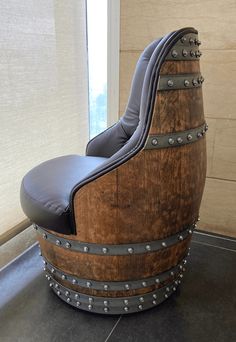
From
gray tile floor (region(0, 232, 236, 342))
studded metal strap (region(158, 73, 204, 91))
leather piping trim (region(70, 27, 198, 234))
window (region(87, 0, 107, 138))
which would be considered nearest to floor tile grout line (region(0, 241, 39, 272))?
gray tile floor (region(0, 232, 236, 342))

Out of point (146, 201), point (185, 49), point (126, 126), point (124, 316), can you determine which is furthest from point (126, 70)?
point (124, 316)

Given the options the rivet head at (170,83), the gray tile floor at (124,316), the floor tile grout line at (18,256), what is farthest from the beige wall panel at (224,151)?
the floor tile grout line at (18,256)

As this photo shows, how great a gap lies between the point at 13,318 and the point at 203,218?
1036 millimetres

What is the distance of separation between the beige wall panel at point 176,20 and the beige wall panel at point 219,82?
0.14ft

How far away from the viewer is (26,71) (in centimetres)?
136

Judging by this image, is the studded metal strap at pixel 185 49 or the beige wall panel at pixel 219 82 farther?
the beige wall panel at pixel 219 82

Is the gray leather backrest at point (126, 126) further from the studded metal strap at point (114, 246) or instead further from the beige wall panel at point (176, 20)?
the studded metal strap at point (114, 246)

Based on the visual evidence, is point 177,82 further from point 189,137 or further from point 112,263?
point 112,263

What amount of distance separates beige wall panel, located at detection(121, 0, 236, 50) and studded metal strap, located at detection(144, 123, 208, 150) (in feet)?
2.20

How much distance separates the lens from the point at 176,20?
4.61 feet

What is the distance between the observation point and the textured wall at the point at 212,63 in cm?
133

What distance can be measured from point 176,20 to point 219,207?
948 mm

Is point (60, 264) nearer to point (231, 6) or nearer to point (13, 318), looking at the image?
point (13, 318)

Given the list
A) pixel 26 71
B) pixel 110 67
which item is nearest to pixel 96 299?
pixel 26 71
